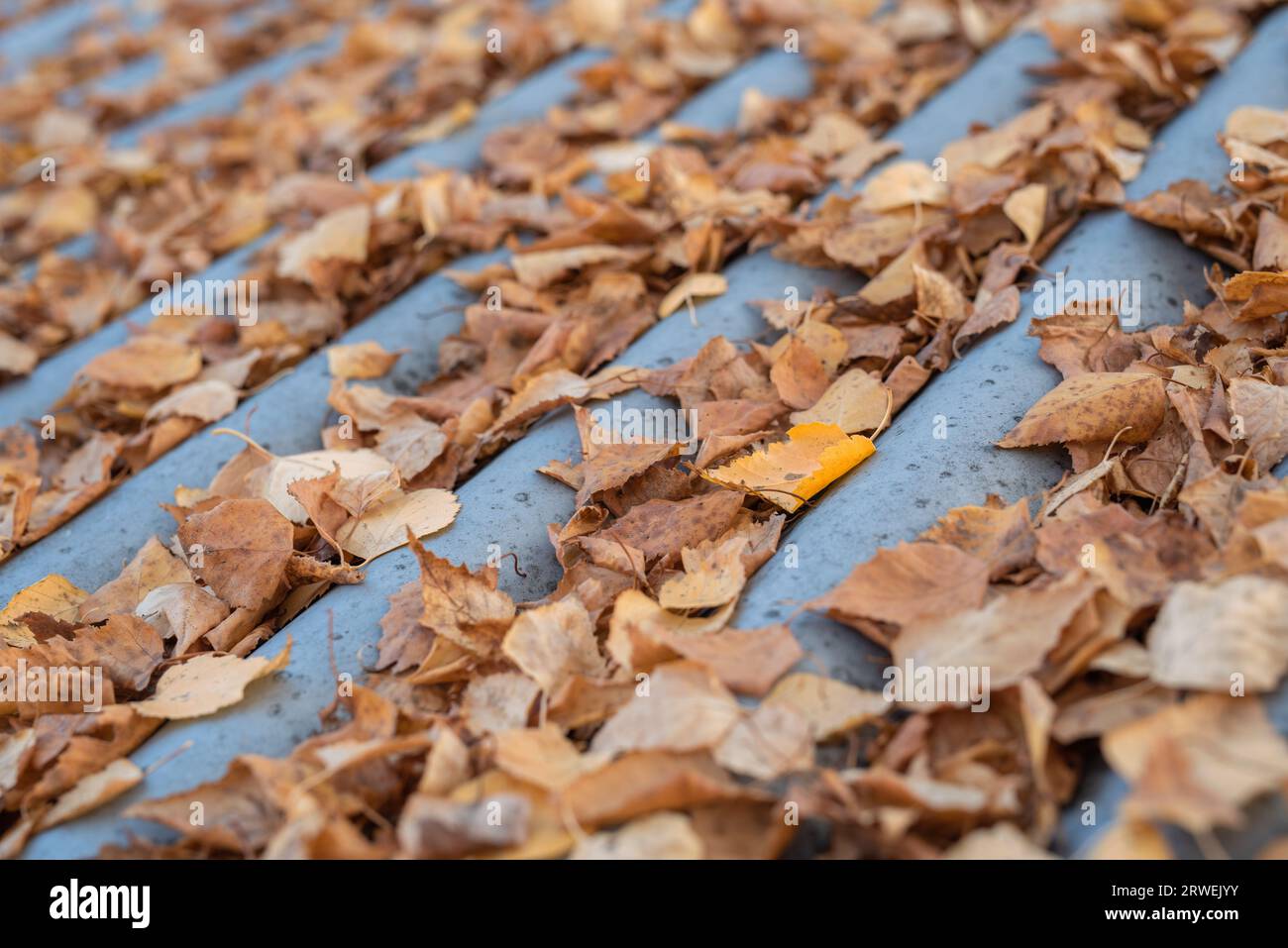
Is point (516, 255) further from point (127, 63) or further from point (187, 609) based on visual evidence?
point (127, 63)

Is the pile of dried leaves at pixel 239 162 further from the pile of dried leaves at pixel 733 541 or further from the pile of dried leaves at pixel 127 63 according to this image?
the pile of dried leaves at pixel 733 541

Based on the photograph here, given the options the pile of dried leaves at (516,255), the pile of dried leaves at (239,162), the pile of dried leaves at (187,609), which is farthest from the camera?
the pile of dried leaves at (239,162)

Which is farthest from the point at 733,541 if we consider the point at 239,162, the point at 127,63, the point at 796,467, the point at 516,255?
the point at 127,63

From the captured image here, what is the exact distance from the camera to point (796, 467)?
120 cm

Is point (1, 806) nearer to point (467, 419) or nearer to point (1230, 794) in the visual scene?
point (467, 419)

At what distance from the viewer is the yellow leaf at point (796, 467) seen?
3.91ft

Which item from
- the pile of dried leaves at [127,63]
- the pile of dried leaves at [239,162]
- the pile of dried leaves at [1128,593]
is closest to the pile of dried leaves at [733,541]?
the pile of dried leaves at [1128,593]

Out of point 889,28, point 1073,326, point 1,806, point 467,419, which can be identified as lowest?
point 1,806

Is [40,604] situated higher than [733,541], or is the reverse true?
[733,541]

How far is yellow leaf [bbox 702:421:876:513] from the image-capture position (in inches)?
46.9

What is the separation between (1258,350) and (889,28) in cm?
135

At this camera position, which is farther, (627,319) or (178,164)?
(178,164)
